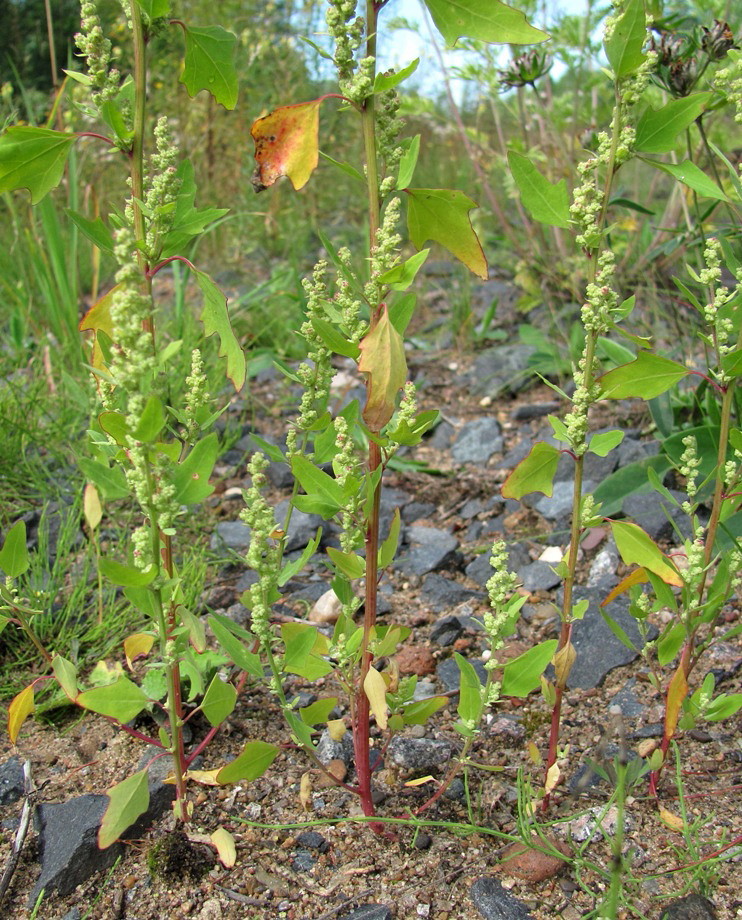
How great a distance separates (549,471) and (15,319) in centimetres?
274

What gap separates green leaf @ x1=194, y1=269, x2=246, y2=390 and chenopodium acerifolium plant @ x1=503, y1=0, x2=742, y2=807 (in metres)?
0.48

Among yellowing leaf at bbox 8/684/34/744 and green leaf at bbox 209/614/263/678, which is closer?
green leaf at bbox 209/614/263/678

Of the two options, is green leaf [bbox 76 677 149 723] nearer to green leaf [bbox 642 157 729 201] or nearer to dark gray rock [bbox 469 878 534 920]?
dark gray rock [bbox 469 878 534 920]

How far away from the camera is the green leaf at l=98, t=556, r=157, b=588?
1169 mm

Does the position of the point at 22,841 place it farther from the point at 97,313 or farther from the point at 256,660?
the point at 97,313

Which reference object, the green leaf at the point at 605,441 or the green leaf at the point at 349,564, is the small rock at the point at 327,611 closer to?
the green leaf at the point at 349,564

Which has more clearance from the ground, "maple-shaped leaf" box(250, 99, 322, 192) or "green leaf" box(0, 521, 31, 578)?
"maple-shaped leaf" box(250, 99, 322, 192)

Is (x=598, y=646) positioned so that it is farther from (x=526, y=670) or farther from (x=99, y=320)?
(x=99, y=320)

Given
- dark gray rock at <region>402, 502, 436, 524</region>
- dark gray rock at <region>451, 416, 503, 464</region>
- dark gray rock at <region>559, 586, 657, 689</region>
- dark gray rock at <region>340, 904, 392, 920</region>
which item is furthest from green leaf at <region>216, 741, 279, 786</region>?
dark gray rock at <region>451, 416, 503, 464</region>

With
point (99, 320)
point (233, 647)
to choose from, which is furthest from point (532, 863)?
point (99, 320)

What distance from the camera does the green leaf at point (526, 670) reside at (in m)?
1.40

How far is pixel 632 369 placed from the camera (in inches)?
53.8

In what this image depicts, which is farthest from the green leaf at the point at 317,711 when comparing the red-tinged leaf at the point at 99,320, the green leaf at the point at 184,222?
the green leaf at the point at 184,222

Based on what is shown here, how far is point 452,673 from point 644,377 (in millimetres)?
883
